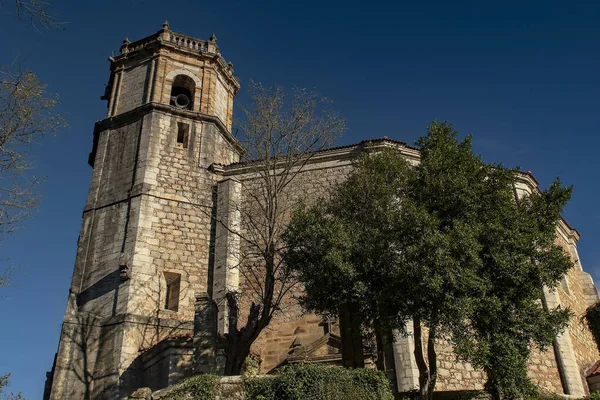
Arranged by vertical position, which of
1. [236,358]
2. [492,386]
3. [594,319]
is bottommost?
[492,386]

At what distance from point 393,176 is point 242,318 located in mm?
7476

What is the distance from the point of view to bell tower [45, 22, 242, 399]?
54.5ft

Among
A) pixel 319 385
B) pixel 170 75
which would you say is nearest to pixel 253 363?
Answer: pixel 319 385

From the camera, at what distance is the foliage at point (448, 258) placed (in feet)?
39.3

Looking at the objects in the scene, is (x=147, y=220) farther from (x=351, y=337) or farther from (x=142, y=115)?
(x=351, y=337)

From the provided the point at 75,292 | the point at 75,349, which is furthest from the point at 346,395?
the point at 75,292

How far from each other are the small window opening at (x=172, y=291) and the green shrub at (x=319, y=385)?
7.58 metres

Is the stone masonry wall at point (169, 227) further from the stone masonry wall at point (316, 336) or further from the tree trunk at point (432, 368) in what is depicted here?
the tree trunk at point (432, 368)

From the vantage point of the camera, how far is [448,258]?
11.9 metres

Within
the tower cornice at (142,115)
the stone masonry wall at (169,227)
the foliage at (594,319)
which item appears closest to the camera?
the stone masonry wall at (169,227)

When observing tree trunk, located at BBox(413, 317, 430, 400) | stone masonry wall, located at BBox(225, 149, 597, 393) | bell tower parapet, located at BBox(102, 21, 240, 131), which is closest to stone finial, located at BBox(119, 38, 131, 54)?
bell tower parapet, located at BBox(102, 21, 240, 131)

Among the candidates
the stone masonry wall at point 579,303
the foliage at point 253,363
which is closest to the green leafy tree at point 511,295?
the stone masonry wall at point 579,303

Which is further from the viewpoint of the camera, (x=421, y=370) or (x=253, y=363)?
(x=253, y=363)

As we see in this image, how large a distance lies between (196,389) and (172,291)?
7789 mm
